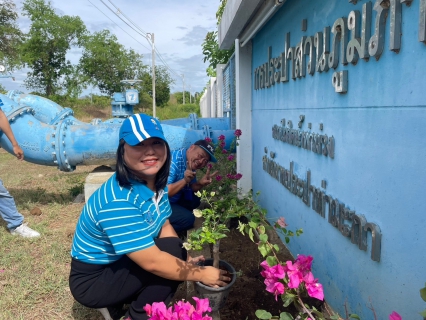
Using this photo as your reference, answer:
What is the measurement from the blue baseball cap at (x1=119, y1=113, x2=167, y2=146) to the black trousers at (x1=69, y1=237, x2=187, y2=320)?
0.72 meters

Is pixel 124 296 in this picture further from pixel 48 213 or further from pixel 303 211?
pixel 48 213

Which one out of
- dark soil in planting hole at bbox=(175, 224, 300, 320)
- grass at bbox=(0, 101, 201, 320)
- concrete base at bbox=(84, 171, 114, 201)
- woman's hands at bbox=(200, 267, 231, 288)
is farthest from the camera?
concrete base at bbox=(84, 171, 114, 201)

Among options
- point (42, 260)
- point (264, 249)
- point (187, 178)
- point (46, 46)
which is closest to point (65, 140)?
point (42, 260)

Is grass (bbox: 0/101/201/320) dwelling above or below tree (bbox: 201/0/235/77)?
below

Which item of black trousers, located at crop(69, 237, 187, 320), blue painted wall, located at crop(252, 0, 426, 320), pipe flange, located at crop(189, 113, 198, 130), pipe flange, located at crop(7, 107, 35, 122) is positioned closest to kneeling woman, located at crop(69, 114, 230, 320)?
black trousers, located at crop(69, 237, 187, 320)

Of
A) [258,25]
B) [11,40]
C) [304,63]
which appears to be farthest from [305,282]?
[11,40]

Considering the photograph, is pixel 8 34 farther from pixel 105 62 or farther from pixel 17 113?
pixel 17 113

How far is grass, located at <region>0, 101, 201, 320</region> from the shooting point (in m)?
2.57

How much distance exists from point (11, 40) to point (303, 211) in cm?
2772

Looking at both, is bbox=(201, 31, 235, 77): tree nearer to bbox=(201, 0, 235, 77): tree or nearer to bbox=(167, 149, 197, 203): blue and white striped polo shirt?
bbox=(201, 0, 235, 77): tree

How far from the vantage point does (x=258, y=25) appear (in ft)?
12.0

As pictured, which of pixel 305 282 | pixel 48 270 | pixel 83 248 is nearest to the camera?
pixel 305 282

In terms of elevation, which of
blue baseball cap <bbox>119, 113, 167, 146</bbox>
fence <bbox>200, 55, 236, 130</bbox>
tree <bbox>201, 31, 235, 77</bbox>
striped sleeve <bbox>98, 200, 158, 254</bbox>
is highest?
tree <bbox>201, 31, 235, 77</bbox>

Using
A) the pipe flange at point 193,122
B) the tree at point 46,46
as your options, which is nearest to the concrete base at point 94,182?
the pipe flange at point 193,122
